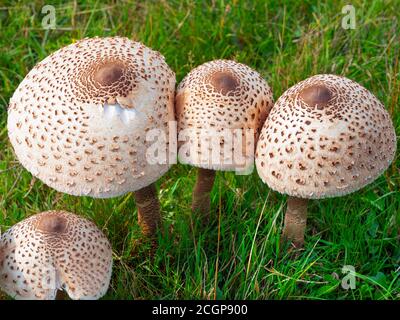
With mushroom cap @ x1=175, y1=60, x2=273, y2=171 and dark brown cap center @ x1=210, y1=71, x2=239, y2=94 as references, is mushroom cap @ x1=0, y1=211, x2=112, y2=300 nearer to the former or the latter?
mushroom cap @ x1=175, y1=60, x2=273, y2=171

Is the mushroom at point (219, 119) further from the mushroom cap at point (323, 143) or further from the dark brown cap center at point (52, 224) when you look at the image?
the dark brown cap center at point (52, 224)

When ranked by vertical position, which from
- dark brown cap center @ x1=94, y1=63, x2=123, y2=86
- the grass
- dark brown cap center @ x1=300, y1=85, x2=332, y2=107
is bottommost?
the grass

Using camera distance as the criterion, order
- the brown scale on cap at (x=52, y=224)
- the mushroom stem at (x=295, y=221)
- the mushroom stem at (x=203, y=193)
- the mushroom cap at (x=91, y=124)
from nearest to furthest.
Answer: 1. the mushroom cap at (x=91, y=124)
2. the brown scale on cap at (x=52, y=224)
3. the mushroom stem at (x=295, y=221)
4. the mushroom stem at (x=203, y=193)

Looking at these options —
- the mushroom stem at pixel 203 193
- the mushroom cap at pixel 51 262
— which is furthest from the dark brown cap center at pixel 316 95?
the mushroom cap at pixel 51 262

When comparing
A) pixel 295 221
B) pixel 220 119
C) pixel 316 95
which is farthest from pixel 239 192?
pixel 316 95

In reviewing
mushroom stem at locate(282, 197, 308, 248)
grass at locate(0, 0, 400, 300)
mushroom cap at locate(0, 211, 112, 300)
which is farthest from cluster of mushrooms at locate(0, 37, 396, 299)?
grass at locate(0, 0, 400, 300)

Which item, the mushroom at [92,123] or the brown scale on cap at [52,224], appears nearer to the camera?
the mushroom at [92,123]

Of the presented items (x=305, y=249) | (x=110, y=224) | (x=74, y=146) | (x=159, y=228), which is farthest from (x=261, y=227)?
(x=74, y=146)
